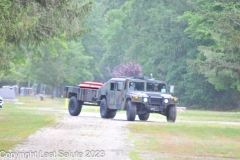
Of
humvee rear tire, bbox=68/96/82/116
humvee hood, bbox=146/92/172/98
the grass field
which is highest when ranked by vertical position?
humvee hood, bbox=146/92/172/98

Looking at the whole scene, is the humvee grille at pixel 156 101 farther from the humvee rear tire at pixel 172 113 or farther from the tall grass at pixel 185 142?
the tall grass at pixel 185 142

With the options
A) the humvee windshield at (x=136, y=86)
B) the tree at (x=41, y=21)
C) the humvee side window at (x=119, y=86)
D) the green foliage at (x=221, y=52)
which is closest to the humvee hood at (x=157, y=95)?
the humvee windshield at (x=136, y=86)

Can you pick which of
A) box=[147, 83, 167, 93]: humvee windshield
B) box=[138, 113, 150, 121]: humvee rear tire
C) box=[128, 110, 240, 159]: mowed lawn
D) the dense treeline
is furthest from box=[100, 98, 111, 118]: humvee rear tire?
the dense treeline

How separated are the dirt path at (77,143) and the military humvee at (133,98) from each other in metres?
7.00

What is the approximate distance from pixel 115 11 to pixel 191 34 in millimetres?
19879

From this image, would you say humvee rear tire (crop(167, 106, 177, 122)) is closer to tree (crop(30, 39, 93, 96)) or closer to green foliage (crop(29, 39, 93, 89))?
tree (crop(30, 39, 93, 96))

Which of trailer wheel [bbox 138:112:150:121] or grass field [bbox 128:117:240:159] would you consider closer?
grass field [bbox 128:117:240:159]

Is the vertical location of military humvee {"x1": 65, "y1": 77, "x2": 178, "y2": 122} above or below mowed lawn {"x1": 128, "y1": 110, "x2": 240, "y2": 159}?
above

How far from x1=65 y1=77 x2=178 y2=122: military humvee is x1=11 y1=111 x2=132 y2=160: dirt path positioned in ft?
23.0

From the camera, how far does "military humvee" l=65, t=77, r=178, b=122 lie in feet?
109

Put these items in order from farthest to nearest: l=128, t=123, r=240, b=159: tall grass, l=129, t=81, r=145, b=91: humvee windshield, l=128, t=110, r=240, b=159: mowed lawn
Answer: l=129, t=81, r=145, b=91: humvee windshield, l=128, t=123, r=240, b=159: tall grass, l=128, t=110, r=240, b=159: mowed lawn

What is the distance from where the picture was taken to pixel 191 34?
7062 centimetres

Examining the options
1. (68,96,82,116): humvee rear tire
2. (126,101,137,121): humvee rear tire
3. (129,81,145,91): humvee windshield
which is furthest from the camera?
(68,96,82,116): humvee rear tire

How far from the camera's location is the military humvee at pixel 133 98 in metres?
33.1
